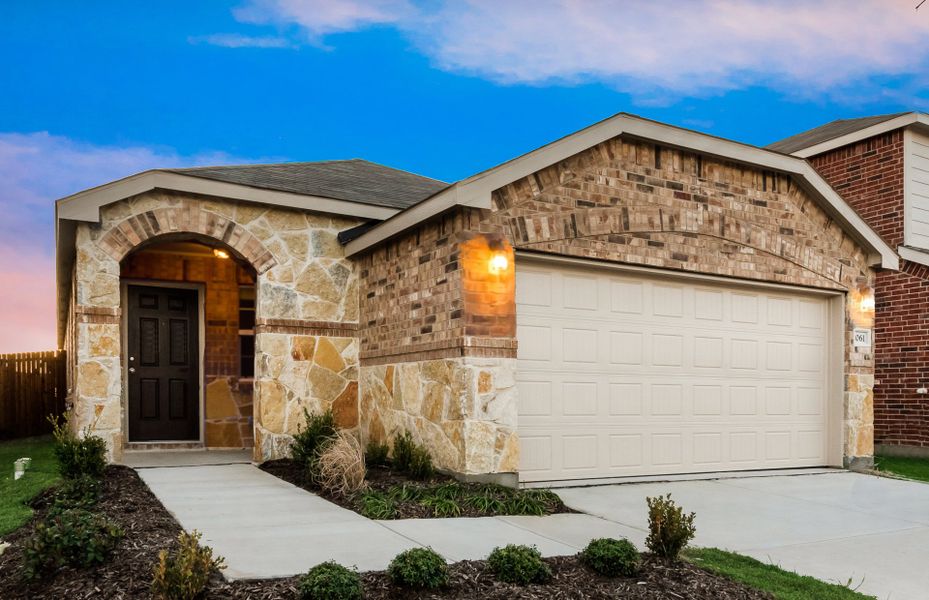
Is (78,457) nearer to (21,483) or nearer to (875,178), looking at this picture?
(21,483)

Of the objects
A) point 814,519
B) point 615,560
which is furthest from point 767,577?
point 814,519

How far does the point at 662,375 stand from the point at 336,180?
5.72 metres

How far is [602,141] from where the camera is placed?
9047mm

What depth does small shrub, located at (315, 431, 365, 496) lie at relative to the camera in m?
7.83

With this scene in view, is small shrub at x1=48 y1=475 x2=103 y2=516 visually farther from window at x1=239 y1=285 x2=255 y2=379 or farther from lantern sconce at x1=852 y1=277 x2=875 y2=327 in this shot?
lantern sconce at x1=852 y1=277 x2=875 y2=327

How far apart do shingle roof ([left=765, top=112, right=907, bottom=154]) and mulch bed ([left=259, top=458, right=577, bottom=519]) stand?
33.2 feet

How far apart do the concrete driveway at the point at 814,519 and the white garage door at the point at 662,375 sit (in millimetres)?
519

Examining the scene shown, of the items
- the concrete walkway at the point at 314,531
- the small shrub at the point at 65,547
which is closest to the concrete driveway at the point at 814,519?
the concrete walkway at the point at 314,531

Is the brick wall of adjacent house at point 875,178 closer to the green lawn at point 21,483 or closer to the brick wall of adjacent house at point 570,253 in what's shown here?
the brick wall of adjacent house at point 570,253

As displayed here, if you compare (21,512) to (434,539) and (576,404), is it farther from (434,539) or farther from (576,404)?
(576,404)

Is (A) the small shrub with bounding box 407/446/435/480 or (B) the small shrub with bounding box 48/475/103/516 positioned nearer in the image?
(B) the small shrub with bounding box 48/475/103/516

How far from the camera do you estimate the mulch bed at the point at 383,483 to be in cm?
711

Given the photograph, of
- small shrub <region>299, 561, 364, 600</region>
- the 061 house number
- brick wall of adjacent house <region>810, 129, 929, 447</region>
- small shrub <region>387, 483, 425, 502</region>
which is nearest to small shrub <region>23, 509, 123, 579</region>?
small shrub <region>299, 561, 364, 600</region>

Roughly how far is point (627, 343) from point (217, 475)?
5143 mm
